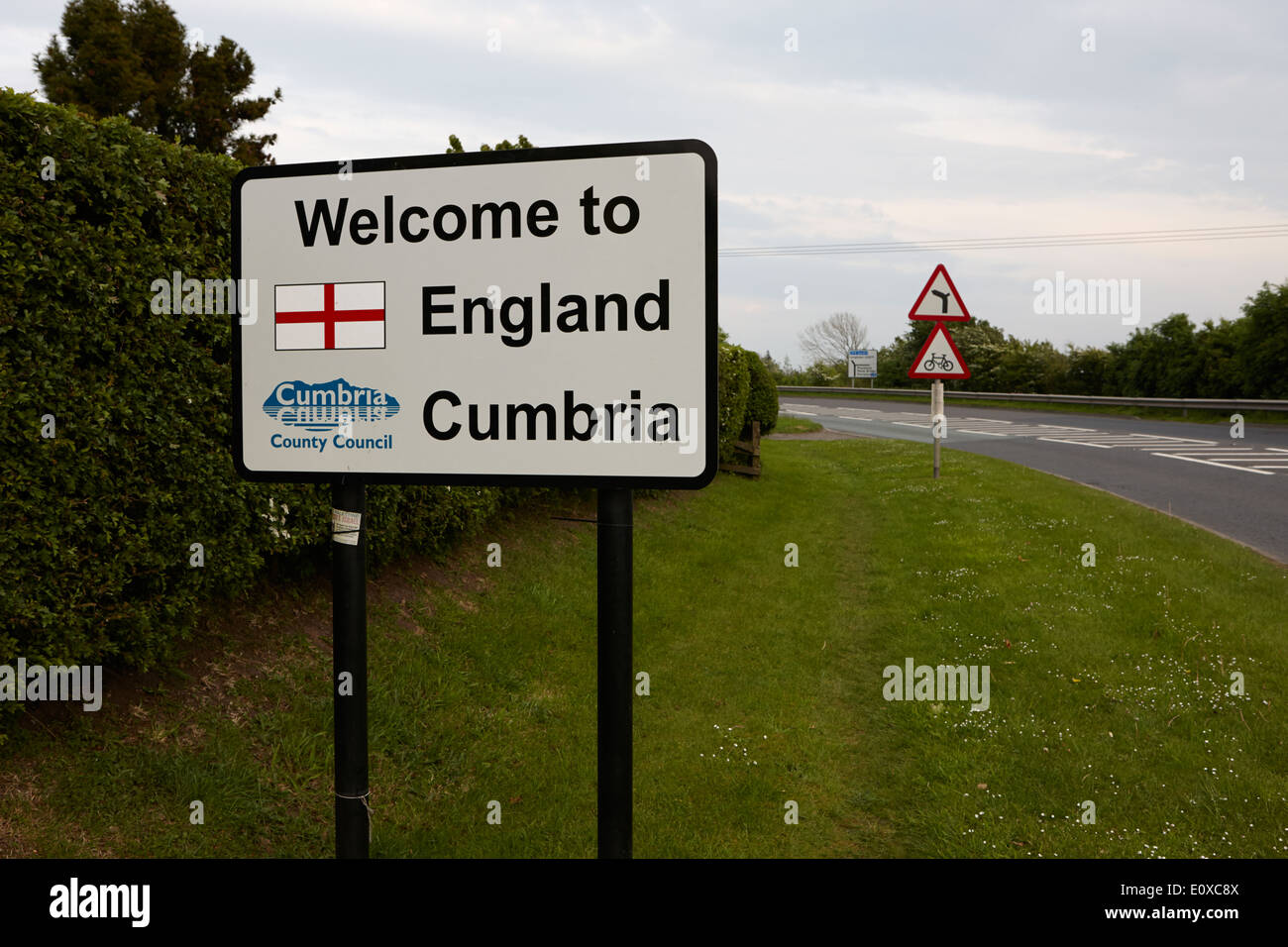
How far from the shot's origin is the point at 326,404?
243cm

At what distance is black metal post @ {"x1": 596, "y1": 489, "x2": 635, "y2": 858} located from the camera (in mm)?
2146

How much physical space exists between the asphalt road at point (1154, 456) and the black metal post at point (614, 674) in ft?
31.0

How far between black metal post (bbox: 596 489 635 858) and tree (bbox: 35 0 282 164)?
28.8m

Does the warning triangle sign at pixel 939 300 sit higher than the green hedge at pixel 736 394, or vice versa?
the warning triangle sign at pixel 939 300

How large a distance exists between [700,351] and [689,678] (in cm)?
431

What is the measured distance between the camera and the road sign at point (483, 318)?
2.17 meters

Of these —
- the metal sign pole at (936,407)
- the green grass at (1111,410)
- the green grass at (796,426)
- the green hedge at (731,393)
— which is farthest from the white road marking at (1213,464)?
the green grass at (796,426)

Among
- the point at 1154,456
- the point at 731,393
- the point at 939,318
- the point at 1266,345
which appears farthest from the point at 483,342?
the point at 1266,345

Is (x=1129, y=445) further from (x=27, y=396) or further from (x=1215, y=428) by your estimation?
(x=27, y=396)

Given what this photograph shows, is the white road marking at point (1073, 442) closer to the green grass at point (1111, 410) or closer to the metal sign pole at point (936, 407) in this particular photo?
the green grass at point (1111, 410)

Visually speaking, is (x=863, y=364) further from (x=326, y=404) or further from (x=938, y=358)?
(x=326, y=404)

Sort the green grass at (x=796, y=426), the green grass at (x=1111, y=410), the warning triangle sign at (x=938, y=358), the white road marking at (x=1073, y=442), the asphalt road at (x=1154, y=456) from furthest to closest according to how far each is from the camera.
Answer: the green grass at (x=796, y=426)
the green grass at (x=1111, y=410)
the white road marking at (x=1073, y=442)
the warning triangle sign at (x=938, y=358)
the asphalt road at (x=1154, y=456)

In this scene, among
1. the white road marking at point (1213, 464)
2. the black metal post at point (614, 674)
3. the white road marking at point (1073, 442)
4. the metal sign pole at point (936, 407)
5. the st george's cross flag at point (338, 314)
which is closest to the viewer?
the black metal post at point (614, 674)

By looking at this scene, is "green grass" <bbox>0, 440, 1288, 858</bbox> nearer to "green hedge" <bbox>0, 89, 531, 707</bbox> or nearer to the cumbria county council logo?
"green hedge" <bbox>0, 89, 531, 707</bbox>
